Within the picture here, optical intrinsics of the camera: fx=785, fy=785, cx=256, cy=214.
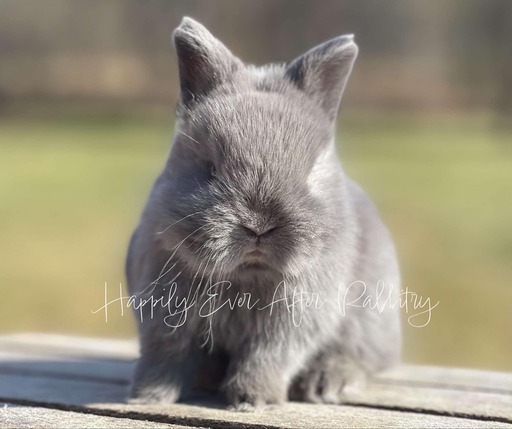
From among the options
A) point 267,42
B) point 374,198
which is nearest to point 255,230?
point 374,198

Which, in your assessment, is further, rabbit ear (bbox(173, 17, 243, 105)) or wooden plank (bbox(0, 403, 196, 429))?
rabbit ear (bbox(173, 17, 243, 105))

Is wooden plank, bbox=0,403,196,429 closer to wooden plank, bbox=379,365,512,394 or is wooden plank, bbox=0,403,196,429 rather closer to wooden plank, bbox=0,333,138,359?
wooden plank, bbox=0,333,138,359

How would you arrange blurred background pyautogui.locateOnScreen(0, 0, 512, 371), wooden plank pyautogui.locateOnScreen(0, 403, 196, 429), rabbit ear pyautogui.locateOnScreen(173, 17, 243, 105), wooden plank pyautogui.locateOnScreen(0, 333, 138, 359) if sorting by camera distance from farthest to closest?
blurred background pyautogui.locateOnScreen(0, 0, 512, 371)
wooden plank pyautogui.locateOnScreen(0, 333, 138, 359)
rabbit ear pyautogui.locateOnScreen(173, 17, 243, 105)
wooden plank pyautogui.locateOnScreen(0, 403, 196, 429)

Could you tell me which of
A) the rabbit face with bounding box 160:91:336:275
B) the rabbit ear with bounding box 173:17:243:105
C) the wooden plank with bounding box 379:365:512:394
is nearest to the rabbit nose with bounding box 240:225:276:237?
the rabbit face with bounding box 160:91:336:275

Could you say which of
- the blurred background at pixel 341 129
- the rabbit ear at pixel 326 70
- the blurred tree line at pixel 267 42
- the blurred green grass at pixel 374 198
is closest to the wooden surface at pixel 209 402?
the blurred green grass at pixel 374 198

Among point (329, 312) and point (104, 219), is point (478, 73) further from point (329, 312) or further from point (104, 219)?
point (329, 312)

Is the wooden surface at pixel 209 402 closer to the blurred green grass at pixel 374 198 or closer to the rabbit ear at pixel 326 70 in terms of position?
the blurred green grass at pixel 374 198

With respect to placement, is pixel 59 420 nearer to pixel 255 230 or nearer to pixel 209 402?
pixel 209 402

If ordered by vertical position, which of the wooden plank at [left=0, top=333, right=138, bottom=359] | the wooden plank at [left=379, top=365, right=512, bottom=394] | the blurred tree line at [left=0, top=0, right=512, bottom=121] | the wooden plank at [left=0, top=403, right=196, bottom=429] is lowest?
the wooden plank at [left=0, top=333, right=138, bottom=359]
